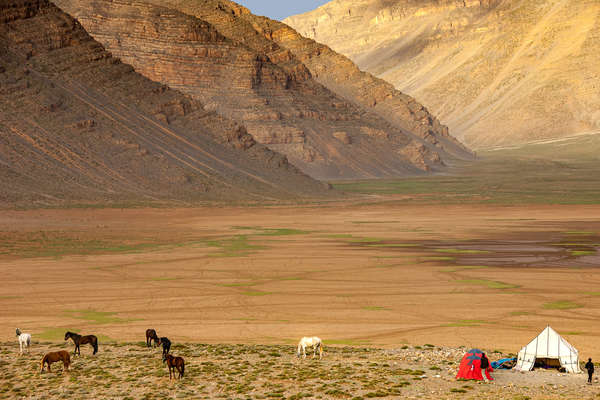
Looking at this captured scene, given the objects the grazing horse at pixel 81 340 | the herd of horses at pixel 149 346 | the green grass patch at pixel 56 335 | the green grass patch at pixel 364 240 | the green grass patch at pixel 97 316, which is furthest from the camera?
the green grass patch at pixel 364 240

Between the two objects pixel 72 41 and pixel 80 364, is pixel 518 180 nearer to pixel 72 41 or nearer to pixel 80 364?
pixel 72 41

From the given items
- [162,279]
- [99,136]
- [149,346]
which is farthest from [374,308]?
[99,136]

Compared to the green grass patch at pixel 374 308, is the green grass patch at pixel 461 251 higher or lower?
higher

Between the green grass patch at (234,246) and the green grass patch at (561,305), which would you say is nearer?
the green grass patch at (561,305)

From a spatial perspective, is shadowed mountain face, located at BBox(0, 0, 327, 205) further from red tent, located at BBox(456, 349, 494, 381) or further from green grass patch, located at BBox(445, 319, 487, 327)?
red tent, located at BBox(456, 349, 494, 381)

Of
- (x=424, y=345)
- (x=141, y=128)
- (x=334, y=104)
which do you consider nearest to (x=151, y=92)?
(x=141, y=128)

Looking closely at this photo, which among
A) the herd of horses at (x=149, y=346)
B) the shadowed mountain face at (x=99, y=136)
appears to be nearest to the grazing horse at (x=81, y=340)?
the herd of horses at (x=149, y=346)

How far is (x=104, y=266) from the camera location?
38.9 m

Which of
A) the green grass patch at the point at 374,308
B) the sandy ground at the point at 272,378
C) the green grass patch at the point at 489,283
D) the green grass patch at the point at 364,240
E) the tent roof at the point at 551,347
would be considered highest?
the green grass patch at the point at 364,240

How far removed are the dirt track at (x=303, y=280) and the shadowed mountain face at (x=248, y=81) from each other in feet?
184

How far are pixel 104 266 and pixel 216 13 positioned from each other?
105522mm

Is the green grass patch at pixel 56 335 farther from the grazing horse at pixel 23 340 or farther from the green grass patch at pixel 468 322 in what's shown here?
the green grass patch at pixel 468 322

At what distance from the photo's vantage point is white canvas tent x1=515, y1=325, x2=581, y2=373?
1923cm

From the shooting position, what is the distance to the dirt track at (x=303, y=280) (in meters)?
25.5
